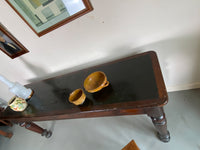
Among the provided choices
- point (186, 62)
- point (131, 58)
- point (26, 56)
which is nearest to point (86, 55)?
point (131, 58)

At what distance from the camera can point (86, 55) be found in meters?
0.99

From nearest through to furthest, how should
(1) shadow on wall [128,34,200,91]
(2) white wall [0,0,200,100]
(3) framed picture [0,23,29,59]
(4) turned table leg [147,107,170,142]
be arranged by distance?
(4) turned table leg [147,107,170,142], (2) white wall [0,0,200,100], (1) shadow on wall [128,34,200,91], (3) framed picture [0,23,29,59]

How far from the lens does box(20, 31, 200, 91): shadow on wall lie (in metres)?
0.79

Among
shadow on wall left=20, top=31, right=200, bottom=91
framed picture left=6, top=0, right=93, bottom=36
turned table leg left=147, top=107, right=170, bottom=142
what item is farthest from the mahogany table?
framed picture left=6, top=0, right=93, bottom=36

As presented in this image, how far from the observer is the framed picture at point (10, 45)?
0.93m

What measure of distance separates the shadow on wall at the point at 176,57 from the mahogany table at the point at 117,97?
103mm

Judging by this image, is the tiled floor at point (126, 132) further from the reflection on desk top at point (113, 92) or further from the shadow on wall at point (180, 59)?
the reflection on desk top at point (113, 92)

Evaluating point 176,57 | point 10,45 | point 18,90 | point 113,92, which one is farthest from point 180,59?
point 10,45

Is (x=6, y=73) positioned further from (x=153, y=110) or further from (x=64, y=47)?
(x=153, y=110)

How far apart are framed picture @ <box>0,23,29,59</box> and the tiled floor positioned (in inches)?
36.8

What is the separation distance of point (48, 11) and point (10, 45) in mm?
533

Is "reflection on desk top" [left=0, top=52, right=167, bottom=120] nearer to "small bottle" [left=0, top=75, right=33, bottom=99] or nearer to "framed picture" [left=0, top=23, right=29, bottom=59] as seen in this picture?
"small bottle" [left=0, top=75, right=33, bottom=99]

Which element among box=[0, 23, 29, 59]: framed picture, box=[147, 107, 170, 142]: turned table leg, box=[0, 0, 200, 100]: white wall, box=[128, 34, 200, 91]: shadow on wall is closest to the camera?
box=[147, 107, 170, 142]: turned table leg

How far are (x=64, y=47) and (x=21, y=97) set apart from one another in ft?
1.86
